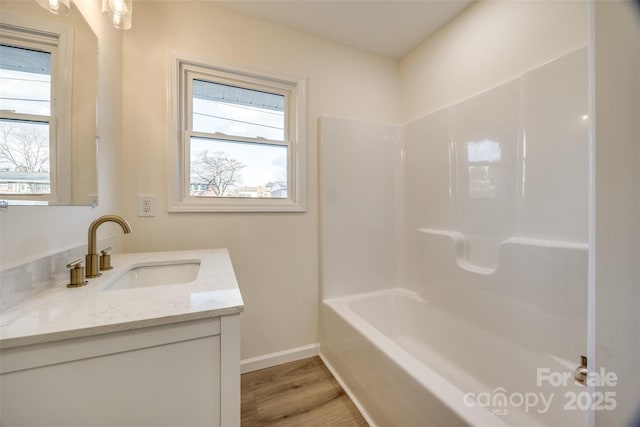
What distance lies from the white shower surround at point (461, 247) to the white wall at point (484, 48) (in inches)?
4.8

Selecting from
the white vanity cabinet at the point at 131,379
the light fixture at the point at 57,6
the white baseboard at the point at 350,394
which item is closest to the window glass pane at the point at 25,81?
the light fixture at the point at 57,6

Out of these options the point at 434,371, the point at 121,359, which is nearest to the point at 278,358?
the point at 434,371

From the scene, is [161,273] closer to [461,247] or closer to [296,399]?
[296,399]

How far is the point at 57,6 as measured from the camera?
84 cm

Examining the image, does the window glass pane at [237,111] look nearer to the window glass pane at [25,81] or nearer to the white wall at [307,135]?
the white wall at [307,135]

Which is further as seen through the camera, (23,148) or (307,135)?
(307,135)

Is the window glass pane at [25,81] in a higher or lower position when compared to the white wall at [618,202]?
higher

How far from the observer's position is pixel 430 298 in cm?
186

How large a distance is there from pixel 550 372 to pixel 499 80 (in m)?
1.59

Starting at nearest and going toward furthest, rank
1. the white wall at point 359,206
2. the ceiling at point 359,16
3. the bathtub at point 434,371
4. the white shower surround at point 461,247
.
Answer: the bathtub at point 434,371, the white shower surround at point 461,247, the ceiling at point 359,16, the white wall at point 359,206

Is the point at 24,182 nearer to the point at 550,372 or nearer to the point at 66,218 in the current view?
the point at 66,218

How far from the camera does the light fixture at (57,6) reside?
2.62ft

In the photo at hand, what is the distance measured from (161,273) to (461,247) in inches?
71.1

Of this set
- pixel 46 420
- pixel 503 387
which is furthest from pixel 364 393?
pixel 46 420
